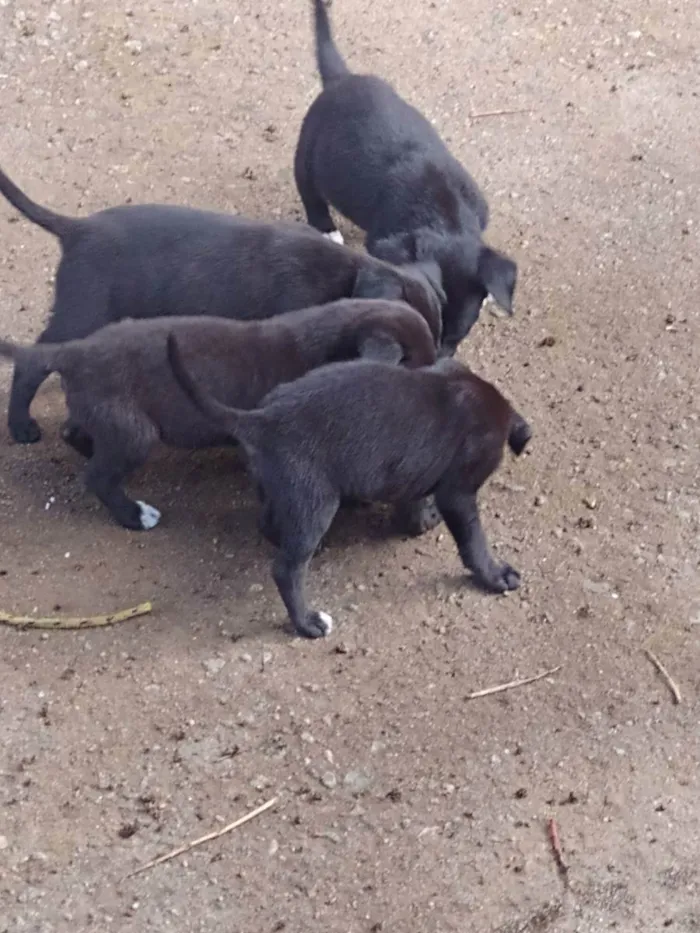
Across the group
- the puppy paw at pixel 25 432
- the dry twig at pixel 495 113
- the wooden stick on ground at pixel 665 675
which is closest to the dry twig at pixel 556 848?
the wooden stick on ground at pixel 665 675

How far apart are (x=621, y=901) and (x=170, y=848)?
3.70ft

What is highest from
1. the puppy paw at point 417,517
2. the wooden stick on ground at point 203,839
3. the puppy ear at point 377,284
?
the puppy ear at point 377,284

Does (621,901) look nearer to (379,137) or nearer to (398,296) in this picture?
(398,296)

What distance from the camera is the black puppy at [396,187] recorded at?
4.61 meters

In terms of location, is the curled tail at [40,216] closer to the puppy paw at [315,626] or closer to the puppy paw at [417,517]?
the puppy paw at [417,517]

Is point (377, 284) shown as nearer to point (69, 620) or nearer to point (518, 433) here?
point (518, 433)

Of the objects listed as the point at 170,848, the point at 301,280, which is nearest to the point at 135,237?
the point at 301,280

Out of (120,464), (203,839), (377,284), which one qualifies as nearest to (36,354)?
(120,464)

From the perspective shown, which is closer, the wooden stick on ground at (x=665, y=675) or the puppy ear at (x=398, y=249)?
the wooden stick on ground at (x=665, y=675)

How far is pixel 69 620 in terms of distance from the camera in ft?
12.6

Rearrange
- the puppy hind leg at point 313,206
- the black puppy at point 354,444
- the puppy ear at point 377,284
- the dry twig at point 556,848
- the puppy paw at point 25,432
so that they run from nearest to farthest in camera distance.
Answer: the dry twig at point 556,848, the black puppy at point 354,444, the puppy ear at point 377,284, the puppy paw at point 25,432, the puppy hind leg at point 313,206

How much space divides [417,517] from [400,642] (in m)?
0.48

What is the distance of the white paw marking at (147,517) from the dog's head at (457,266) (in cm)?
123

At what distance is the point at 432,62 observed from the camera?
21.1 feet
